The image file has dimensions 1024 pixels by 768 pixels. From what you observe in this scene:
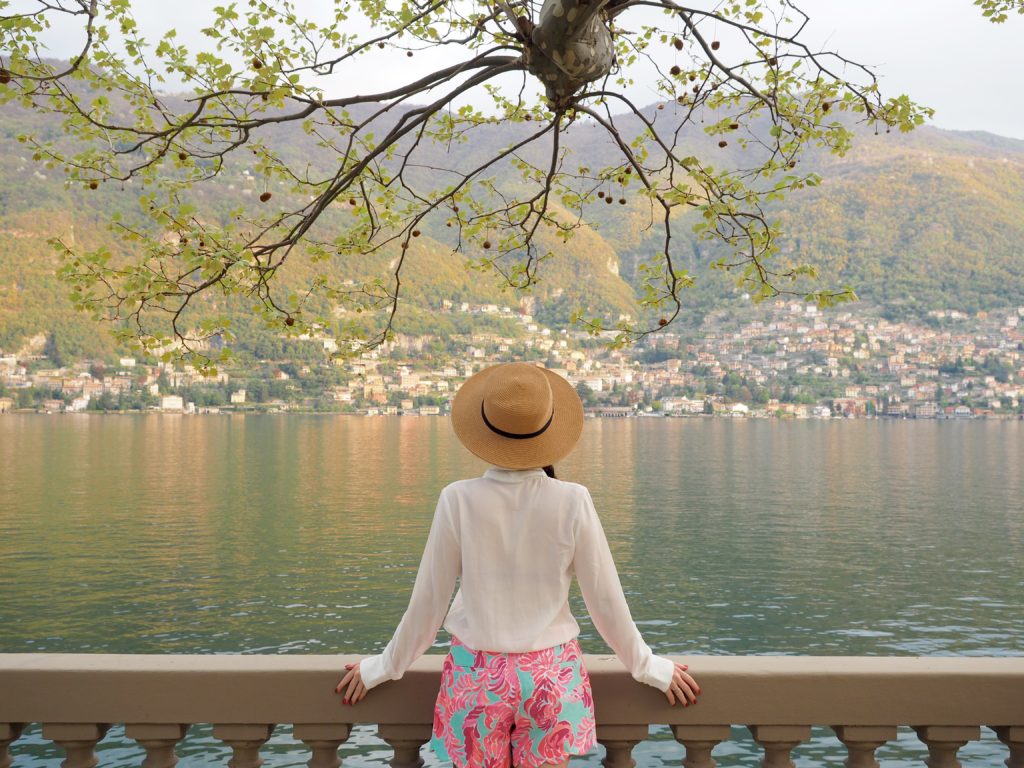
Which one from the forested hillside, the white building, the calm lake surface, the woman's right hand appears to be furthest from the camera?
the forested hillside

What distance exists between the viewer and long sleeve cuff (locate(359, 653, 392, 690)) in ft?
6.69

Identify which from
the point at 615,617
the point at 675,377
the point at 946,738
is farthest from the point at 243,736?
the point at 675,377

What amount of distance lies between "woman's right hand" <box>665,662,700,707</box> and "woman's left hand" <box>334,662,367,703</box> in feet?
2.26

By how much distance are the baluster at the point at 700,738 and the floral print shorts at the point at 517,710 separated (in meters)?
0.27

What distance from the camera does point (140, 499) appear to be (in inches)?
1350

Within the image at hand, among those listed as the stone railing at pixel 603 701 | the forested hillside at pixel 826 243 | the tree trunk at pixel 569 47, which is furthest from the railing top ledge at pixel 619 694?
the forested hillside at pixel 826 243

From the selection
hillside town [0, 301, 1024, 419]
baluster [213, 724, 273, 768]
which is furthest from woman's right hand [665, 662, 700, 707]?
hillside town [0, 301, 1024, 419]

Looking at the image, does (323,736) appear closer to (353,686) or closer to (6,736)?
(353,686)

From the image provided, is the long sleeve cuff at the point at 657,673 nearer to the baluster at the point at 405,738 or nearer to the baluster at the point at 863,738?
the baluster at the point at 863,738

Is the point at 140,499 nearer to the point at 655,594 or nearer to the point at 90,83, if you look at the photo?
the point at 655,594

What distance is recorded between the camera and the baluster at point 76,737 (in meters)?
2.09

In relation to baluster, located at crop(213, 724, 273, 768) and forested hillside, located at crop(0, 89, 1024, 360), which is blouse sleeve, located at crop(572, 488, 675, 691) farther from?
forested hillside, located at crop(0, 89, 1024, 360)

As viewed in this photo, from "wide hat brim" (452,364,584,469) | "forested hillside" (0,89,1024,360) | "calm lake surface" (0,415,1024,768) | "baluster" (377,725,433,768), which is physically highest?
"forested hillside" (0,89,1024,360)

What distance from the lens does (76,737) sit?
2105 millimetres
